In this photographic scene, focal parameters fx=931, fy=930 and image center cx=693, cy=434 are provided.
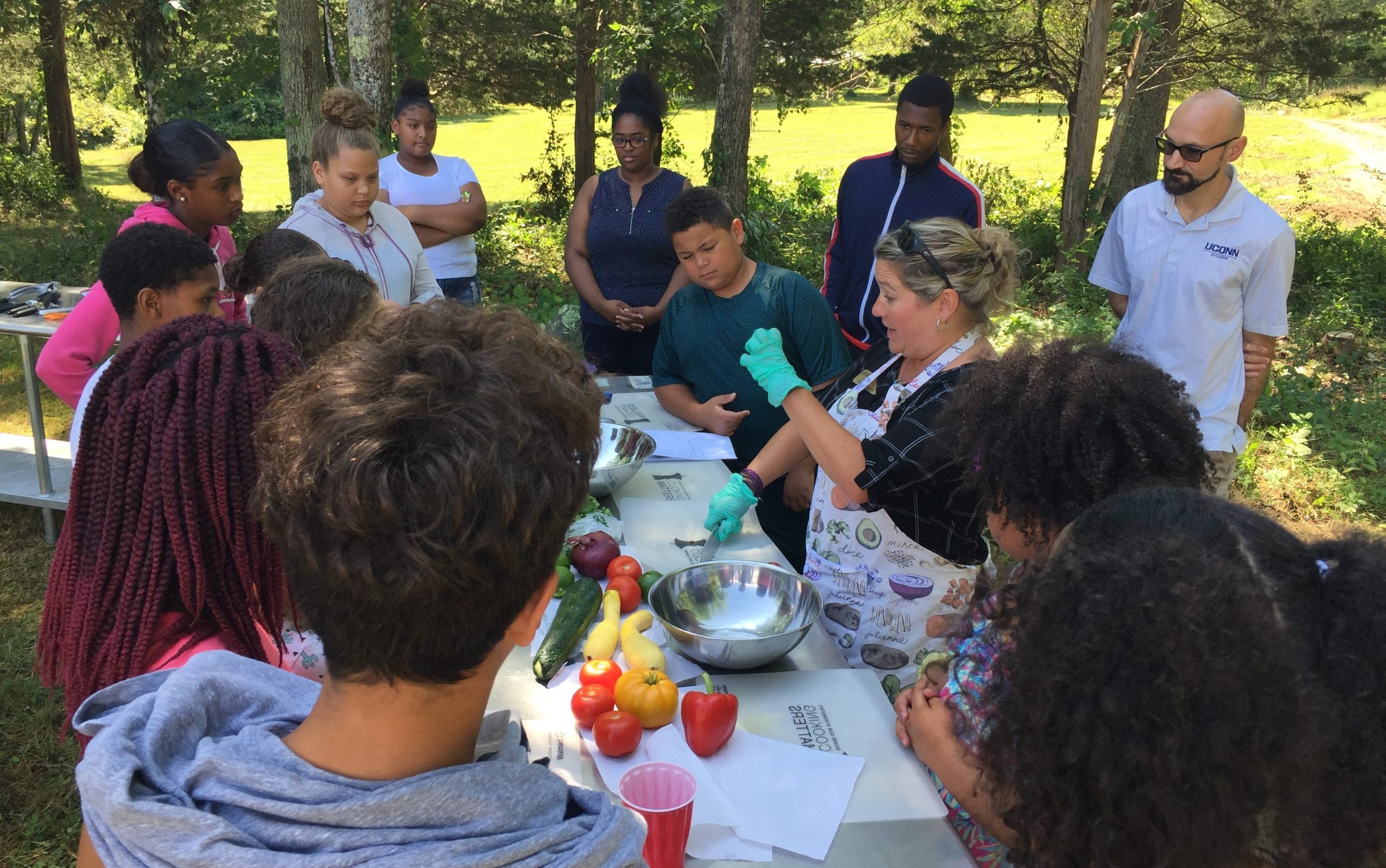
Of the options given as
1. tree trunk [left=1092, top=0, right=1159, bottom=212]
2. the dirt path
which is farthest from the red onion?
the dirt path

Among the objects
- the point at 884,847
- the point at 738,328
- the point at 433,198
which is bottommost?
the point at 884,847

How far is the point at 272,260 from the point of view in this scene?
3.12 meters

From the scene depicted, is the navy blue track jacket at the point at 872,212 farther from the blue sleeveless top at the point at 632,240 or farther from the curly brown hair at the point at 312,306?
the curly brown hair at the point at 312,306

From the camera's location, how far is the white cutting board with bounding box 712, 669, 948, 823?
175cm

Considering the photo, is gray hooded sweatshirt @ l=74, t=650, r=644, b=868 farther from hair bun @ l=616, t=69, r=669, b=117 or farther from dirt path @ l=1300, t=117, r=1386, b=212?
dirt path @ l=1300, t=117, r=1386, b=212

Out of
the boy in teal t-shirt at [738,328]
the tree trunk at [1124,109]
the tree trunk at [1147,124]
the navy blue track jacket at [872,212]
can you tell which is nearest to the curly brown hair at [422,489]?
the boy in teal t-shirt at [738,328]

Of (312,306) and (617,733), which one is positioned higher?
(312,306)

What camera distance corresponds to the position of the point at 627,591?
240 cm

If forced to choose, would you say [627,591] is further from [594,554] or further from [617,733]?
[617,733]

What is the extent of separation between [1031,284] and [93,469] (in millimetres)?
9252

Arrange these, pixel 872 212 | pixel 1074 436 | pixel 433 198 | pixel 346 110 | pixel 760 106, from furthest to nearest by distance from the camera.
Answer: pixel 760 106 < pixel 433 198 < pixel 872 212 < pixel 346 110 < pixel 1074 436

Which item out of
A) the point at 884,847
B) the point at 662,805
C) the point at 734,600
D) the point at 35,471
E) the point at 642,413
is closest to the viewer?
the point at 662,805

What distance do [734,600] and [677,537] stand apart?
49 cm

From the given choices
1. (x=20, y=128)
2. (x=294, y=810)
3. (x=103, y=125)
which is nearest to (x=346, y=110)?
(x=294, y=810)
